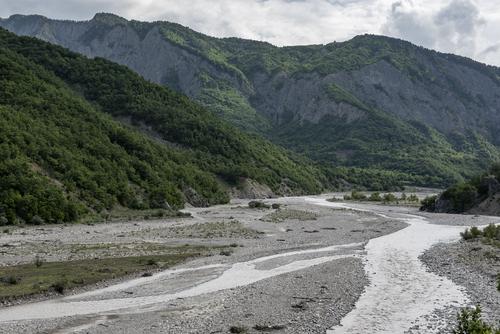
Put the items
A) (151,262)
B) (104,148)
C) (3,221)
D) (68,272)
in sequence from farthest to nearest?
(104,148) → (3,221) → (151,262) → (68,272)

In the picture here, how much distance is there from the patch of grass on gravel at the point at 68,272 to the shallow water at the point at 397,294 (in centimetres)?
1735

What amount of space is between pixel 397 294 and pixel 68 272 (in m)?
22.8

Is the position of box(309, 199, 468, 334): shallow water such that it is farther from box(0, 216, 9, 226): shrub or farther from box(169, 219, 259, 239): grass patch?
box(0, 216, 9, 226): shrub

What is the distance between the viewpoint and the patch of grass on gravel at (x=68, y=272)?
102 ft

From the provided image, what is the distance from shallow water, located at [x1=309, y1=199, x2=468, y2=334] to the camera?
25.6 metres

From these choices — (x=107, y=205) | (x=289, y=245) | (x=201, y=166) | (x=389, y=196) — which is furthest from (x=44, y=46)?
(x=289, y=245)

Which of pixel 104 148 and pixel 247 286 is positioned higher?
pixel 104 148

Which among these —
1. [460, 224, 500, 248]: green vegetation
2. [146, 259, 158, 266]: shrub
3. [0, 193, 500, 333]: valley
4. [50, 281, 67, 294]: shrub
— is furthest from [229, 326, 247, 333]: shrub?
[460, 224, 500, 248]: green vegetation

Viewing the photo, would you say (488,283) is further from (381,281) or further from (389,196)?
(389,196)

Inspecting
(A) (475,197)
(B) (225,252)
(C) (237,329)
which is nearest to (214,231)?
(B) (225,252)

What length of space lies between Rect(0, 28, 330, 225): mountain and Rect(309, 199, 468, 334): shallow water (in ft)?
154

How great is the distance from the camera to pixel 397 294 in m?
32.4

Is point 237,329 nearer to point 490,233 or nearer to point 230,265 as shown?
point 230,265

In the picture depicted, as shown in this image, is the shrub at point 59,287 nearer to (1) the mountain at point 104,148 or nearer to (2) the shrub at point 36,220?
(1) the mountain at point 104,148
